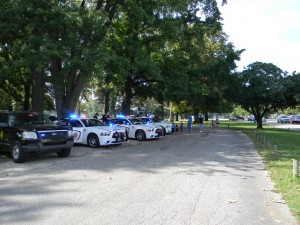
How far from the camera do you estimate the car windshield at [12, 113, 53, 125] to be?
13.5 meters

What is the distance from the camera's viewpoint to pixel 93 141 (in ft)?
57.5

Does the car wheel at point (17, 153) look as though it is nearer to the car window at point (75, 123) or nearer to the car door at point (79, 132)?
the car door at point (79, 132)

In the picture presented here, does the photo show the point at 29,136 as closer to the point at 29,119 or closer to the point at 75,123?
the point at 29,119

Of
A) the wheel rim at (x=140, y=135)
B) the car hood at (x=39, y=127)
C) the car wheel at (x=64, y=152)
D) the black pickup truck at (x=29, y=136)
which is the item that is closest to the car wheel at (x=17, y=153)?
the black pickup truck at (x=29, y=136)

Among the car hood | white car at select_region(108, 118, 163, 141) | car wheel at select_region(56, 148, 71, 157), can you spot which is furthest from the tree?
the car hood

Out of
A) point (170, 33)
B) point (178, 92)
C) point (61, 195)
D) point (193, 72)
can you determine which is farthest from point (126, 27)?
point (61, 195)

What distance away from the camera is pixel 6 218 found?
230 inches

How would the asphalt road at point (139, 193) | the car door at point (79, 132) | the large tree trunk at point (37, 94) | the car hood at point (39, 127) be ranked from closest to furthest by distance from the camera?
the asphalt road at point (139, 193), the car hood at point (39, 127), the car door at point (79, 132), the large tree trunk at point (37, 94)

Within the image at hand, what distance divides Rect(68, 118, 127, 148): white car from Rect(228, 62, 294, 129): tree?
24516 millimetres

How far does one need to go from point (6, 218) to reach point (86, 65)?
11966 mm

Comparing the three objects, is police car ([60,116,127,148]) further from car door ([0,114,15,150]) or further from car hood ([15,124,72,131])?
car door ([0,114,15,150])

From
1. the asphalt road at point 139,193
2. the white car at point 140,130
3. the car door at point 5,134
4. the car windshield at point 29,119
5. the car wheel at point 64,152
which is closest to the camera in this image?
the asphalt road at point 139,193

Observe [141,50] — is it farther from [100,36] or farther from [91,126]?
[91,126]

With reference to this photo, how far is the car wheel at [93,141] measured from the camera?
683 inches
